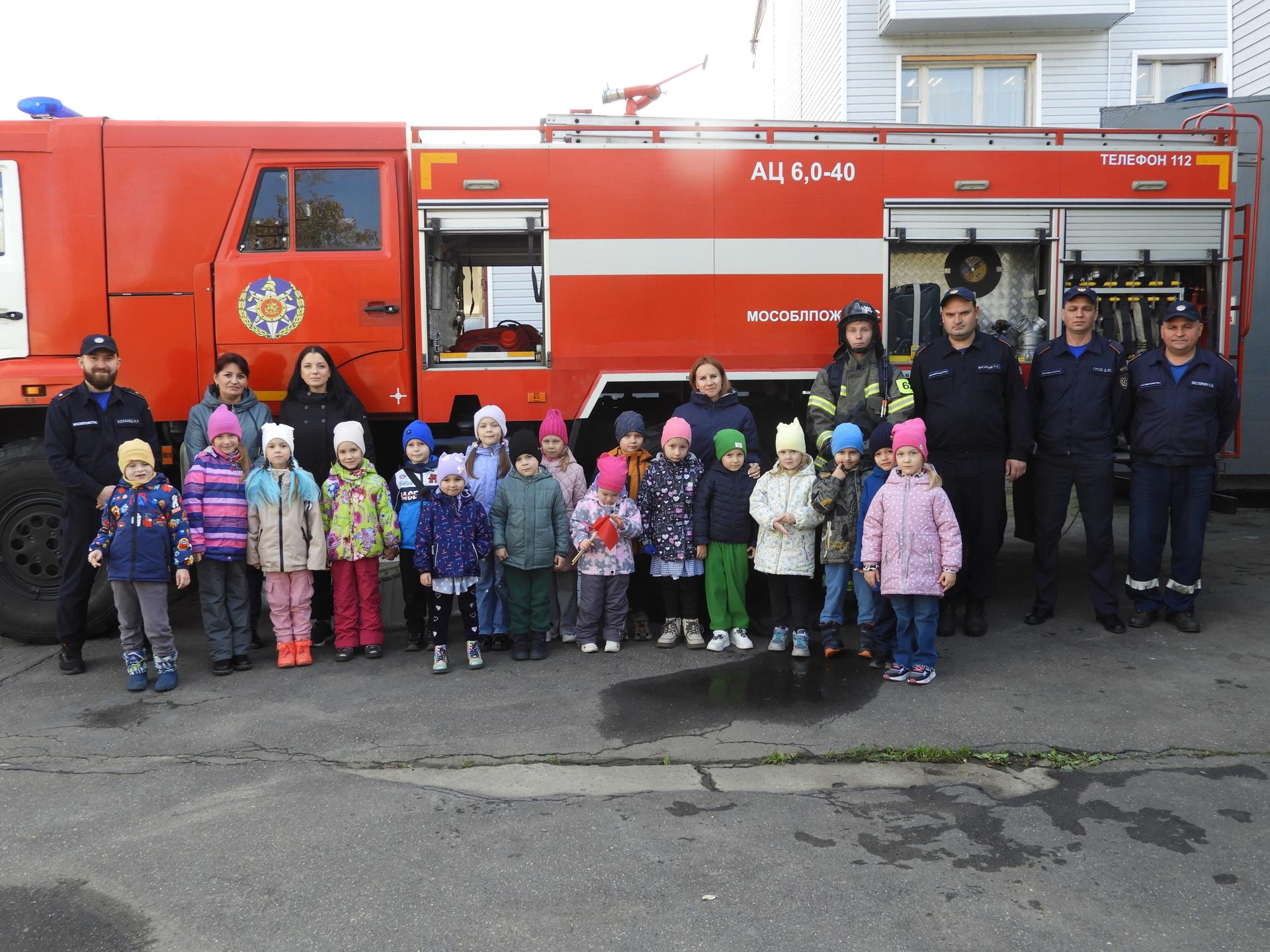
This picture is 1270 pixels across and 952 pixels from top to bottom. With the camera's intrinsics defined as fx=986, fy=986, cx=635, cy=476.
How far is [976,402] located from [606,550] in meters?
2.41

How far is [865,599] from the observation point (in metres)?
5.65

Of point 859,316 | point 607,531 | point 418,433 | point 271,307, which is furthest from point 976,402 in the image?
point 271,307

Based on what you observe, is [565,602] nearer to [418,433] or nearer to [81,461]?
[418,433]

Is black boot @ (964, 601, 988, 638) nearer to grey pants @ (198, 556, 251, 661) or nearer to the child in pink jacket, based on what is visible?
the child in pink jacket

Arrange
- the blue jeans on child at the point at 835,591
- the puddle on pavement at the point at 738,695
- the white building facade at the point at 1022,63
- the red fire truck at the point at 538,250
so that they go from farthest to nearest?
the white building facade at the point at 1022,63, the red fire truck at the point at 538,250, the blue jeans on child at the point at 835,591, the puddle on pavement at the point at 738,695

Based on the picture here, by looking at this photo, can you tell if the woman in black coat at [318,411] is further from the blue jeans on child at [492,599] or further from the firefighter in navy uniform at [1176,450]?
the firefighter in navy uniform at [1176,450]

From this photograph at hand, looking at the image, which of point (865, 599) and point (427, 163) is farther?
point (427, 163)

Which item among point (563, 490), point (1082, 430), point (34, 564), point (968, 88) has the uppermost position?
point (968, 88)

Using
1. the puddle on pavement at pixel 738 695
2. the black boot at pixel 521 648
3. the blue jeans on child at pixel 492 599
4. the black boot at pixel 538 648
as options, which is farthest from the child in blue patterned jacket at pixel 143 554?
the puddle on pavement at pixel 738 695

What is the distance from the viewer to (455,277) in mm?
6664

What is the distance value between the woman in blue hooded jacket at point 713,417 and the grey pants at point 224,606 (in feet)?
9.16

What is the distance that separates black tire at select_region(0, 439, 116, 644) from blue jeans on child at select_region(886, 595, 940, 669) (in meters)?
4.77

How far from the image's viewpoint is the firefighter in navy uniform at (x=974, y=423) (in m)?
5.98

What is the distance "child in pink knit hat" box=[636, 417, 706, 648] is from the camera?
232 inches
